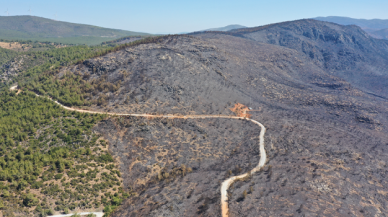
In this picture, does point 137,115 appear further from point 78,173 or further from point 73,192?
point 73,192

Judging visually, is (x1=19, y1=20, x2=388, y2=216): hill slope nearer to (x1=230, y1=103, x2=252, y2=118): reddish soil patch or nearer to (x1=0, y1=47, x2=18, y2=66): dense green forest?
(x1=230, y1=103, x2=252, y2=118): reddish soil patch

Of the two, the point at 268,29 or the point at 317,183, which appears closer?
the point at 317,183

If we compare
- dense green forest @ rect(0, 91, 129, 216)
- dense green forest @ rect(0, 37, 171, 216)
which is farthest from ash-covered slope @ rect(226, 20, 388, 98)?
dense green forest @ rect(0, 91, 129, 216)

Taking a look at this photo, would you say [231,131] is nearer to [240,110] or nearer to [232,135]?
[232,135]

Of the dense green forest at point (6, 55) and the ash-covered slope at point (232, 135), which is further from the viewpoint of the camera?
the dense green forest at point (6, 55)

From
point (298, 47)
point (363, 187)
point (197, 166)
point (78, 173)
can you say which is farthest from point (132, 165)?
point (298, 47)

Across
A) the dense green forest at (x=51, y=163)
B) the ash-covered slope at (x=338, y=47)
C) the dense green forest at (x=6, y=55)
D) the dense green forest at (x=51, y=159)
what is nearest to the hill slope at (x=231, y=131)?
the dense green forest at (x=51, y=159)

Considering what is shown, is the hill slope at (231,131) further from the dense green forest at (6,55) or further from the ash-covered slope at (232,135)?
the dense green forest at (6,55)
